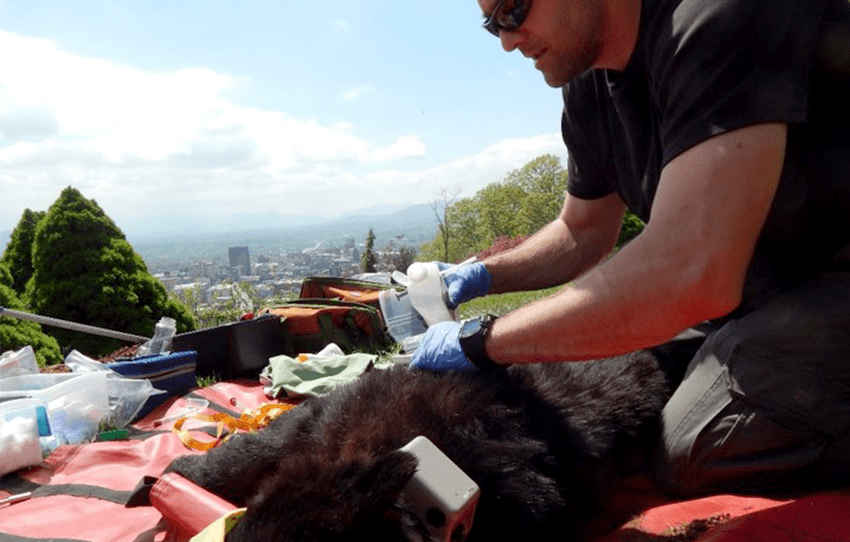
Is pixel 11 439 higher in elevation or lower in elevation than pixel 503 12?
lower

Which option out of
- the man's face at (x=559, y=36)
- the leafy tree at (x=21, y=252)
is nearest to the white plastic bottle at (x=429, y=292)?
the man's face at (x=559, y=36)

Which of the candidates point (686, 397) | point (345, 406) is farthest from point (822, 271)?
point (345, 406)

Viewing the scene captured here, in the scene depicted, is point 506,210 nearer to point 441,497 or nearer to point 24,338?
point 24,338

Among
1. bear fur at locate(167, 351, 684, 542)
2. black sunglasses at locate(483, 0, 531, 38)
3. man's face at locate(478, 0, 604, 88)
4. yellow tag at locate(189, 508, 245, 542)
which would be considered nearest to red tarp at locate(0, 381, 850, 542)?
bear fur at locate(167, 351, 684, 542)

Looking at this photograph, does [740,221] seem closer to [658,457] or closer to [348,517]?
[658,457]

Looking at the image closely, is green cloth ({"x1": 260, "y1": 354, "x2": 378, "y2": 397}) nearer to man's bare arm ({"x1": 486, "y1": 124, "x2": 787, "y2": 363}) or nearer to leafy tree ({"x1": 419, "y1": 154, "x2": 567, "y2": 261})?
man's bare arm ({"x1": 486, "y1": 124, "x2": 787, "y2": 363})

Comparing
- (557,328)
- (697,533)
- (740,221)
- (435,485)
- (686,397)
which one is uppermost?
(740,221)
